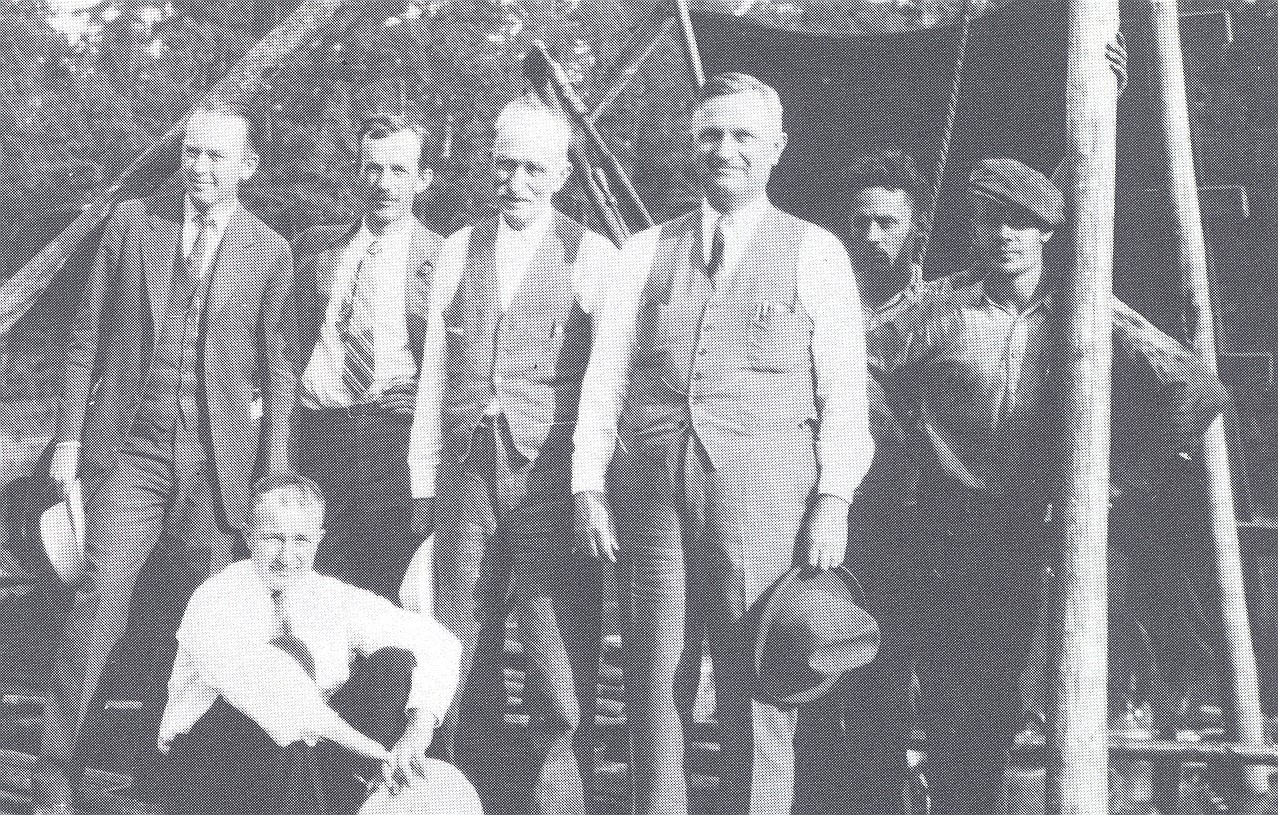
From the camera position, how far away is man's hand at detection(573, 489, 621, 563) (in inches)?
159

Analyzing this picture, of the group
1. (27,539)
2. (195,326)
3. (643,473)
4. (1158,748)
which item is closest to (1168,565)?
(1158,748)

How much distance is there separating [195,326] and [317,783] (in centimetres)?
157

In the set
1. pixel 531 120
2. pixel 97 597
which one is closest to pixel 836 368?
pixel 531 120

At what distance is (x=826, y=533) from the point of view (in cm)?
385

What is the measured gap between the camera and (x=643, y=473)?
157 inches

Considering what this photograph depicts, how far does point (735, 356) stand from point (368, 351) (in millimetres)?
1456

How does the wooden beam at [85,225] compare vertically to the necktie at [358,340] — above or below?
above

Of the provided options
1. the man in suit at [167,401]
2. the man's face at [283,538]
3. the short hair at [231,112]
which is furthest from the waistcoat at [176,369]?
the man's face at [283,538]

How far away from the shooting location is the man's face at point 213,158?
489 cm

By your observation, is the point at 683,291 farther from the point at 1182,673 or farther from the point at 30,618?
the point at 30,618

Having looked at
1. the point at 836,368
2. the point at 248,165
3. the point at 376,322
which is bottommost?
the point at 836,368

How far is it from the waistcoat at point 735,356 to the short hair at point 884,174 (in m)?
0.95

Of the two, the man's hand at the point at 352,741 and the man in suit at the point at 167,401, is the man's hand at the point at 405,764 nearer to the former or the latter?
the man's hand at the point at 352,741

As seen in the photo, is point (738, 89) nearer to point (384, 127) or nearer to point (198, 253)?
point (384, 127)
